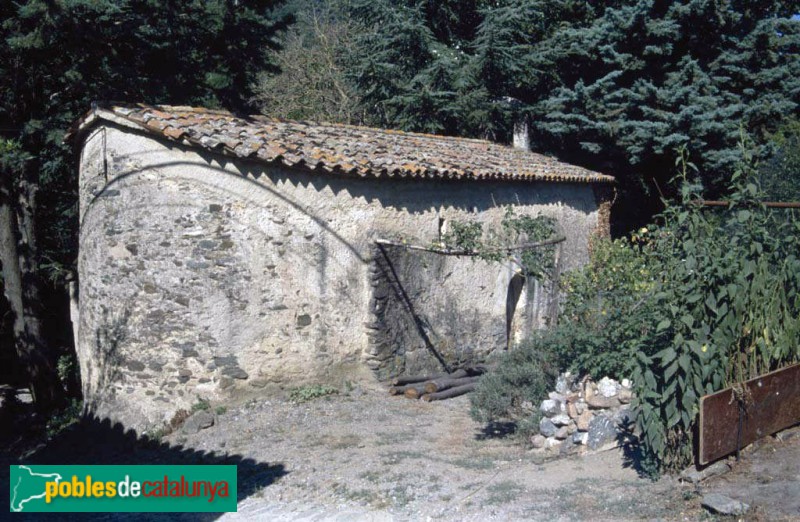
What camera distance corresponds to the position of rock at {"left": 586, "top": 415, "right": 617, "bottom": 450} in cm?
638

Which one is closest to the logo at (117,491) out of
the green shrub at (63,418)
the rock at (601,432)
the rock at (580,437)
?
the rock at (580,437)

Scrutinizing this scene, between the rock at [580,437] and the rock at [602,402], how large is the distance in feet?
0.93

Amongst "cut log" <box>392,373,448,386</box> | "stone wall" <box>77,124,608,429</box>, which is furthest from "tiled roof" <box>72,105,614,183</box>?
"cut log" <box>392,373,448,386</box>

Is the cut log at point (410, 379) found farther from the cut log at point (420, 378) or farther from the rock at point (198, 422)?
the rock at point (198, 422)

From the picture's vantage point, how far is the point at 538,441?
22.7 feet

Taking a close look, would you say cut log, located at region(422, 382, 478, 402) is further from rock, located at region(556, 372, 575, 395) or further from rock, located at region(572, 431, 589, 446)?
rock, located at region(572, 431, 589, 446)

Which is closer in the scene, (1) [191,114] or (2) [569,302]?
(2) [569,302]

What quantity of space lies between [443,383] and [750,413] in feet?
16.4

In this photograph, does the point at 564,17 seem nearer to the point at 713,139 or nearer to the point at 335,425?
the point at 713,139

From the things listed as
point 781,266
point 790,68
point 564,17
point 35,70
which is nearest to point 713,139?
point 790,68

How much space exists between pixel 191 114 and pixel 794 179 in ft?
28.2

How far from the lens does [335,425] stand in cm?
839

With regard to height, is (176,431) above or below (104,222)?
A: below

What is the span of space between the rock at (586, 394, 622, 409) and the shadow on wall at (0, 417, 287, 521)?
3.08m
